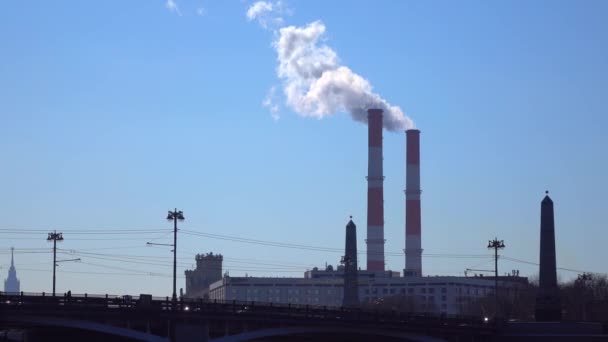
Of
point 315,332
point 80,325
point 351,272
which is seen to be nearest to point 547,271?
point 315,332

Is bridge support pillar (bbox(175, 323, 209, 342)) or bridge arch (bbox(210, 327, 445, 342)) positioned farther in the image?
bridge arch (bbox(210, 327, 445, 342))

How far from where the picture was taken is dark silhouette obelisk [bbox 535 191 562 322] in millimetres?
115062

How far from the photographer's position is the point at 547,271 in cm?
11525

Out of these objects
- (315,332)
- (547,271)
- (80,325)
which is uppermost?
(547,271)

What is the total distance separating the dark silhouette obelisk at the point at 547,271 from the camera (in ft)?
378

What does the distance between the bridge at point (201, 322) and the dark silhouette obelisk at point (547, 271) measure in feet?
21.6

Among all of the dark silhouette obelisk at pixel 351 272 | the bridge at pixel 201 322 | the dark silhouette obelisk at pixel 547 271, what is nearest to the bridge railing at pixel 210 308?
the bridge at pixel 201 322

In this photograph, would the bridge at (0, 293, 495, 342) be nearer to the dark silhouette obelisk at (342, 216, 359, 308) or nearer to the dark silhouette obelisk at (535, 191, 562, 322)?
the dark silhouette obelisk at (535, 191, 562, 322)

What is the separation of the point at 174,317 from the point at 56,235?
1077 inches

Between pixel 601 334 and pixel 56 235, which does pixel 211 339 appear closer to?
pixel 56 235

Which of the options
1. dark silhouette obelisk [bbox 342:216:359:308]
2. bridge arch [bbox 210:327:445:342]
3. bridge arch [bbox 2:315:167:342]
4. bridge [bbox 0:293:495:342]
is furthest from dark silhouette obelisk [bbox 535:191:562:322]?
dark silhouette obelisk [bbox 342:216:359:308]

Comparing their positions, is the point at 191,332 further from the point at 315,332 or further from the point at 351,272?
the point at 351,272

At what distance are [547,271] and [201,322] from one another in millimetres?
36874

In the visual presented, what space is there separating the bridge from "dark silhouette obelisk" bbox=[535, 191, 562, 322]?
21.6 feet
